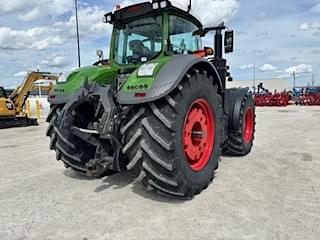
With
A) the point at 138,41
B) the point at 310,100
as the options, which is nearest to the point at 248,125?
the point at 138,41

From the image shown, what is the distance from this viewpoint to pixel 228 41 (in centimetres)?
496

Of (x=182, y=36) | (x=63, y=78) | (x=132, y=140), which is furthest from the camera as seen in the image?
(x=182, y=36)

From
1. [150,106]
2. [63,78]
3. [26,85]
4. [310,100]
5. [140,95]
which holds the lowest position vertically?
[310,100]

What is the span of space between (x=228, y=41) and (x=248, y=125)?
207cm

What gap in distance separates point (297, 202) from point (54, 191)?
111 inches

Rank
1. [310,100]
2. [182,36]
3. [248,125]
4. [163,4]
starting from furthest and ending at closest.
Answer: [310,100], [248,125], [182,36], [163,4]

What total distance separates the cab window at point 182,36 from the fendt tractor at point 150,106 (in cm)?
1

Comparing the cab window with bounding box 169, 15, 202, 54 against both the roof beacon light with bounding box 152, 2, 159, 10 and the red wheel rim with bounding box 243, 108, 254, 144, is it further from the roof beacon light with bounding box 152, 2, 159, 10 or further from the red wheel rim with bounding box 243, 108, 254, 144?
the red wheel rim with bounding box 243, 108, 254, 144

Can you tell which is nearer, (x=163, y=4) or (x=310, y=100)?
(x=163, y=4)

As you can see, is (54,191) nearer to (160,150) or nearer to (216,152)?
(160,150)

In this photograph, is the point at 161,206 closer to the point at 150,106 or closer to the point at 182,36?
the point at 150,106

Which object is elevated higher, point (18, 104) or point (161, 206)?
point (18, 104)

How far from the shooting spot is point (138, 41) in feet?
14.9

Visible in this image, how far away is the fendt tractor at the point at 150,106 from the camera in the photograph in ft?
10.8
